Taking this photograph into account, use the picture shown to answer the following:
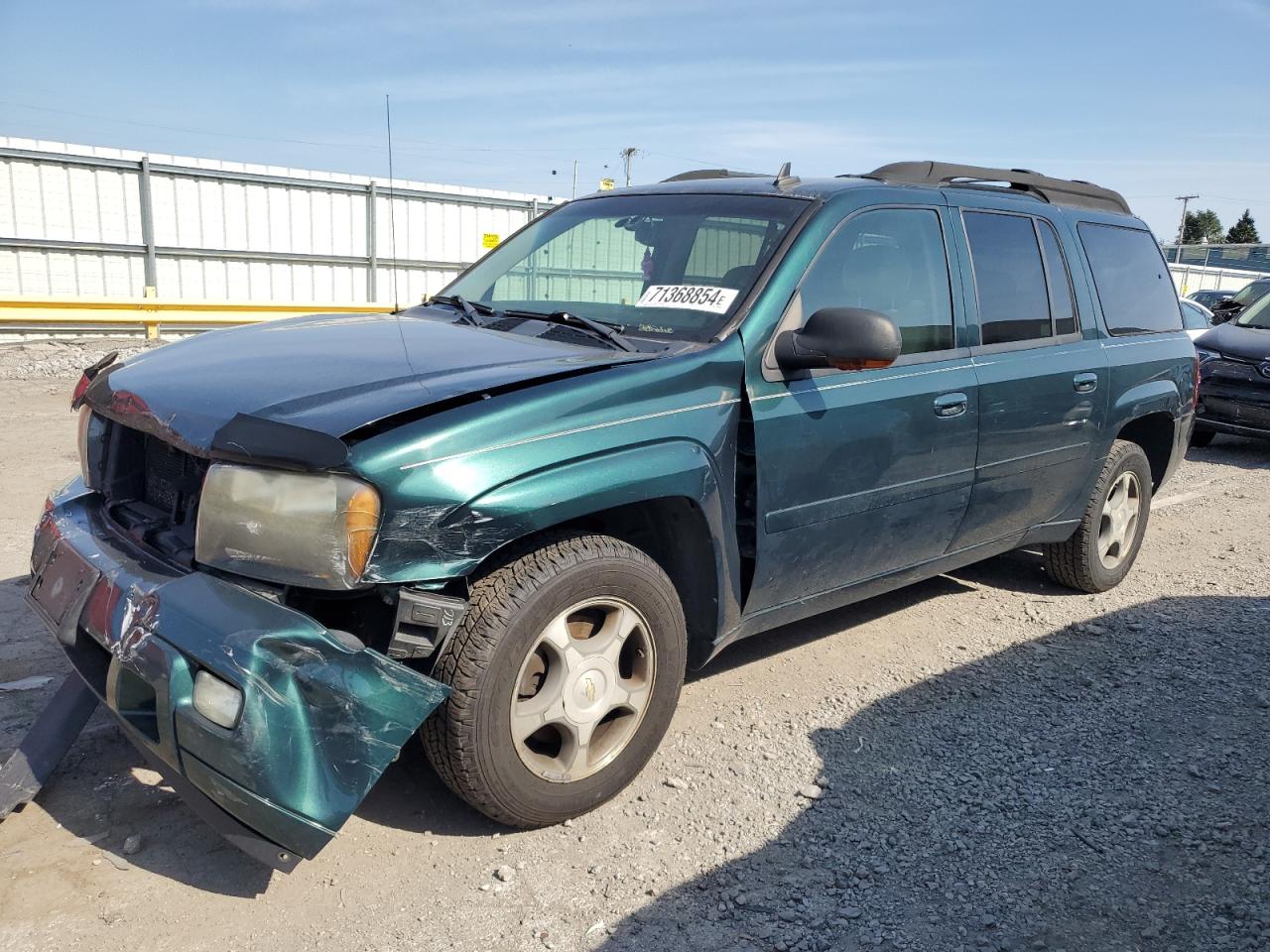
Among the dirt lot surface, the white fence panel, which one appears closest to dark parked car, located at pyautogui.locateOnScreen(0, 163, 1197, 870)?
the dirt lot surface

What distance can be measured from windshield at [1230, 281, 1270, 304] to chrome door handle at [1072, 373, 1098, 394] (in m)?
8.32

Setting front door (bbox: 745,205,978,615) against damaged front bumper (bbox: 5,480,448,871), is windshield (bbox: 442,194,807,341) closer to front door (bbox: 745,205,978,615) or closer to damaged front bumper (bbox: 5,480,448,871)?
front door (bbox: 745,205,978,615)

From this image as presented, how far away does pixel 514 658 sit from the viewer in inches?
103

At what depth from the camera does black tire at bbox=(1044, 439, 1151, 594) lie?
4.97 m

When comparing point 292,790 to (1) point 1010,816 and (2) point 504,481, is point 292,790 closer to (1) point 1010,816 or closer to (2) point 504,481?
(2) point 504,481

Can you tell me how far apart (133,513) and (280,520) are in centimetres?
88

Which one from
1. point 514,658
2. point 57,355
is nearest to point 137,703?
point 514,658

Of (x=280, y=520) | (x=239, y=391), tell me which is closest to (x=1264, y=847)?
(x=280, y=520)

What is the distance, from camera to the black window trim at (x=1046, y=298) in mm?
4043

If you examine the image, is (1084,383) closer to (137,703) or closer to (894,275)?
(894,275)

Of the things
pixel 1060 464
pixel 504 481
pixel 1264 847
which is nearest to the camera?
pixel 504 481

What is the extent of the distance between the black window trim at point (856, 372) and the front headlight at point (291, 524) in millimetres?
1433

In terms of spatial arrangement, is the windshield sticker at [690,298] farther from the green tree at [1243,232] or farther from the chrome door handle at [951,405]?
the green tree at [1243,232]

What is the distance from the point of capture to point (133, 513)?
9.80 ft
